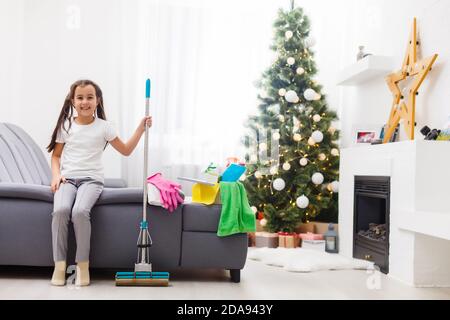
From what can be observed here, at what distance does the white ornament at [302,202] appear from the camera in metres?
4.69

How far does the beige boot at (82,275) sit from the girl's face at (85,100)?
0.86 metres

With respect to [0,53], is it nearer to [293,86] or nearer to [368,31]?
[293,86]

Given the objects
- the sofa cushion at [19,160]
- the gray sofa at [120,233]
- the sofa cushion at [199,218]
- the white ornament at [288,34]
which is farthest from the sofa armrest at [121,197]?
the white ornament at [288,34]

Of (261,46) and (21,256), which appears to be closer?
(21,256)

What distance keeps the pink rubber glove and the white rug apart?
102 centimetres

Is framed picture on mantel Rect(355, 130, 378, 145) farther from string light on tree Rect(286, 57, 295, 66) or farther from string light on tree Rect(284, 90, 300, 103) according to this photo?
string light on tree Rect(286, 57, 295, 66)

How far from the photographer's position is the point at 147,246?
9.33 feet

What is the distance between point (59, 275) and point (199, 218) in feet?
2.60

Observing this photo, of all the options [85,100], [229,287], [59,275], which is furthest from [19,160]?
[229,287]

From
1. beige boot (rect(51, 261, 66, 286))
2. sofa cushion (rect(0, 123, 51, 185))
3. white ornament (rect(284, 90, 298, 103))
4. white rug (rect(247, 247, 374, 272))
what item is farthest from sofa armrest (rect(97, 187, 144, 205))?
white ornament (rect(284, 90, 298, 103))

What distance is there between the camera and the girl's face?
3.10m

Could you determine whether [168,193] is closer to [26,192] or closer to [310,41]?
[26,192]

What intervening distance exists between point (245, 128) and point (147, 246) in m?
2.53
